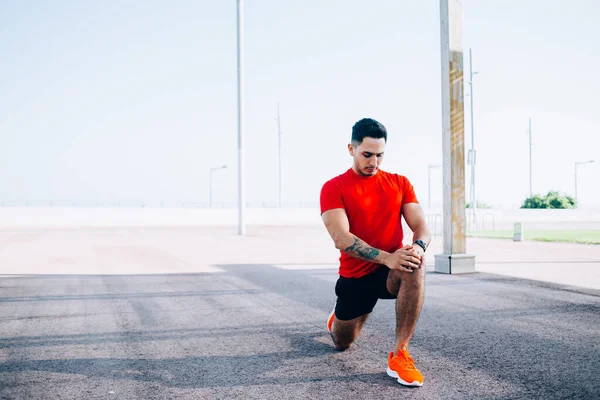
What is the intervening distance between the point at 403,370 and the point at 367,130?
5.44 ft

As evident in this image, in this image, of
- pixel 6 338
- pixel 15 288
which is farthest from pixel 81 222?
pixel 6 338

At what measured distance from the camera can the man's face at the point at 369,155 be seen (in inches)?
152

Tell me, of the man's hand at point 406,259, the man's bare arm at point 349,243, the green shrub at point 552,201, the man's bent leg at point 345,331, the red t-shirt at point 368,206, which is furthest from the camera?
the green shrub at point 552,201

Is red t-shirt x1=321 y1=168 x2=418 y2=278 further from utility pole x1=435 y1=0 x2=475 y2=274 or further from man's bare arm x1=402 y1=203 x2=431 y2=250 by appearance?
utility pole x1=435 y1=0 x2=475 y2=274

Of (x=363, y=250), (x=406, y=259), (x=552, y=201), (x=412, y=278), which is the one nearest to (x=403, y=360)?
(x=412, y=278)

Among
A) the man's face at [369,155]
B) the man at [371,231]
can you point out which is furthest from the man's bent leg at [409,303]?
the man's face at [369,155]

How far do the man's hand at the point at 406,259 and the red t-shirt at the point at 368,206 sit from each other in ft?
1.11

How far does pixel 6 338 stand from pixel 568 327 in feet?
17.2

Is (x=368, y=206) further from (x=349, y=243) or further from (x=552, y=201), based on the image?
(x=552, y=201)

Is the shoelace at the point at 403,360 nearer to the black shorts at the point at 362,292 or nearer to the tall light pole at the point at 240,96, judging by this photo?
the black shorts at the point at 362,292

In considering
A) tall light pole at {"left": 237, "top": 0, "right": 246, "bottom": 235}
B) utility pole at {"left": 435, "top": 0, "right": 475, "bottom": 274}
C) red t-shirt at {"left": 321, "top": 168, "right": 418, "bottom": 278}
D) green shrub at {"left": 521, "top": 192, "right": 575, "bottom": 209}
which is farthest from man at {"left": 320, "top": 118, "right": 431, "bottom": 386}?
green shrub at {"left": 521, "top": 192, "right": 575, "bottom": 209}

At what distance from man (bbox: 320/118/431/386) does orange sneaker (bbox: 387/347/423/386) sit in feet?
0.12

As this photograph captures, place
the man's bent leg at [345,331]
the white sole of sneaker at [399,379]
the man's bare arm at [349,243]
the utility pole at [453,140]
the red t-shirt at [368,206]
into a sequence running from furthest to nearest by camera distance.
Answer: the utility pole at [453,140] → the man's bent leg at [345,331] → the red t-shirt at [368,206] → the man's bare arm at [349,243] → the white sole of sneaker at [399,379]

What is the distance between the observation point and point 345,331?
422cm
